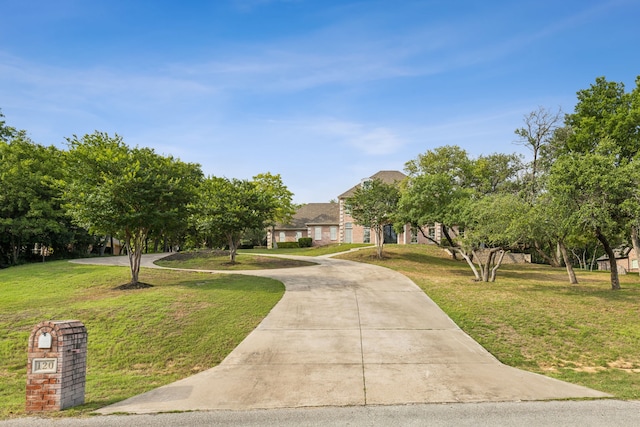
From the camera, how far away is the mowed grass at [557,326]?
9.22 metres

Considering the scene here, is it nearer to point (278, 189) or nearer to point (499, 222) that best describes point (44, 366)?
point (499, 222)

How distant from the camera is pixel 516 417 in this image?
20.0 ft

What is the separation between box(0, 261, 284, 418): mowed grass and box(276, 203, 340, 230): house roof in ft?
105

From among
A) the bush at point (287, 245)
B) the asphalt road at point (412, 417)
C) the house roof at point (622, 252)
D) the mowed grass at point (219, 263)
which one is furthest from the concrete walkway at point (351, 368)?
the bush at point (287, 245)

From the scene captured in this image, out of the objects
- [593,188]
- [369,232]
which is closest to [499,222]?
[593,188]

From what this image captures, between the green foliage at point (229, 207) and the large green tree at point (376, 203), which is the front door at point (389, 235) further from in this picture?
the green foliage at point (229, 207)

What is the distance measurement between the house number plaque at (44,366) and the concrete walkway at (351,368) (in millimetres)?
1025

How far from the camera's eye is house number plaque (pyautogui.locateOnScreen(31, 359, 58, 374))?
633 cm

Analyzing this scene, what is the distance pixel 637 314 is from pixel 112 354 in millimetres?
16608

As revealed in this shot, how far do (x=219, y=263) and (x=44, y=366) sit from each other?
2182 cm

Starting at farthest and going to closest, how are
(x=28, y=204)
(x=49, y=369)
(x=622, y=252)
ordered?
1. (x=622, y=252)
2. (x=28, y=204)
3. (x=49, y=369)

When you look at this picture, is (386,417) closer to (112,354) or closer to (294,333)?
(294,333)

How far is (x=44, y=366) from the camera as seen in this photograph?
250 inches

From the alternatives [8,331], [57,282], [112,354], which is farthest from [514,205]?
[57,282]
